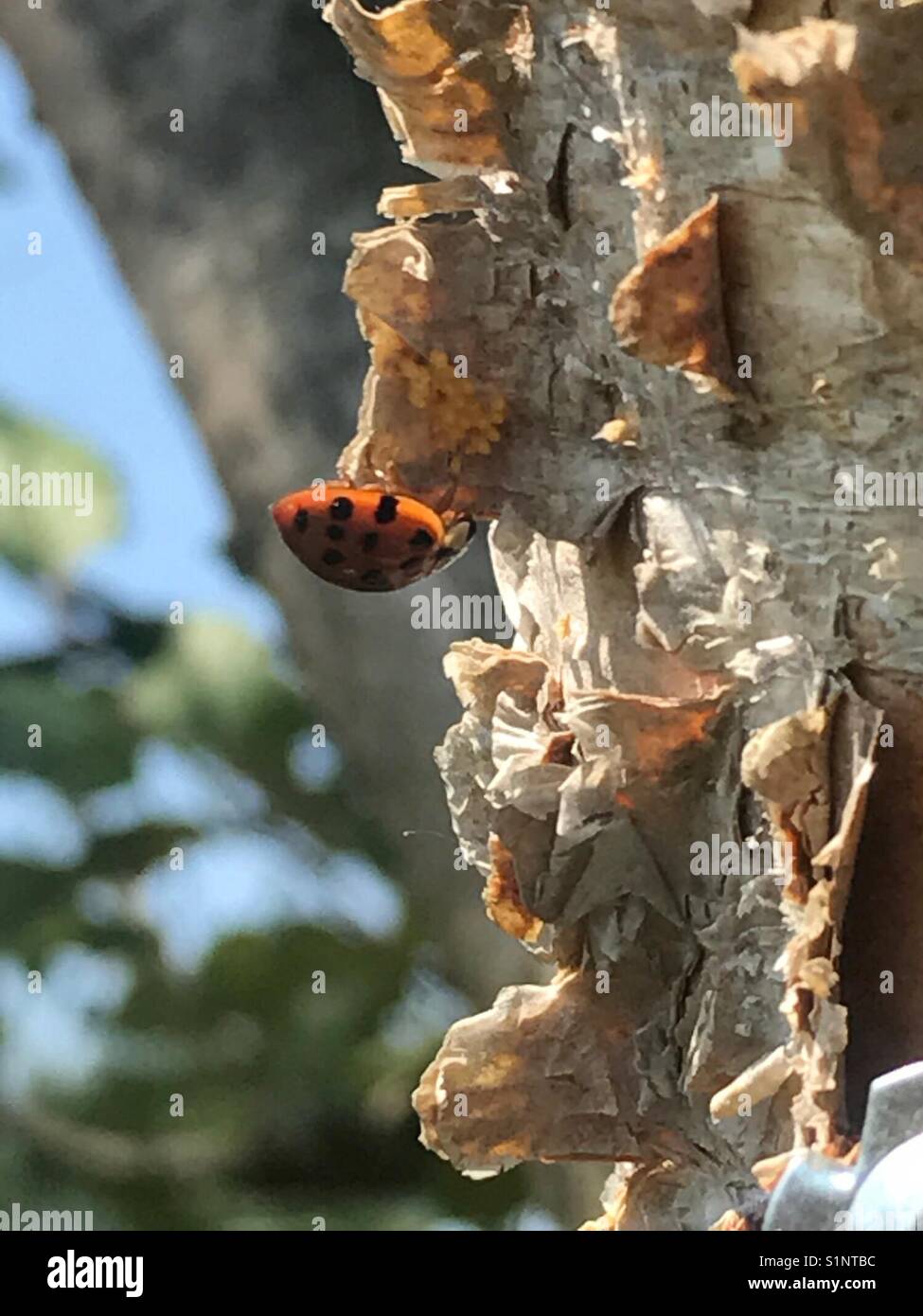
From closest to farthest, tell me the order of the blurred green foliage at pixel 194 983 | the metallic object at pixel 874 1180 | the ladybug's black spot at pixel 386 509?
the metallic object at pixel 874 1180
the ladybug's black spot at pixel 386 509
the blurred green foliage at pixel 194 983

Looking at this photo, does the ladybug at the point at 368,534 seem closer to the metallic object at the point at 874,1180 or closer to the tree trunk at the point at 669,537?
the tree trunk at the point at 669,537

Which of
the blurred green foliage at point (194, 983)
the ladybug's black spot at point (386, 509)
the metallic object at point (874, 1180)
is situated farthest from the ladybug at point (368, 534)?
the blurred green foliage at point (194, 983)

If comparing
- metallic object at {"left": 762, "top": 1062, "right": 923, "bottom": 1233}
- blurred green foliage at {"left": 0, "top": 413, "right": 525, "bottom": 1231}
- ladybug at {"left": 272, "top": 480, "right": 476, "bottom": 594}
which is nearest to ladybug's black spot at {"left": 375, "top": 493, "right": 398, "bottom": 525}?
ladybug at {"left": 272, "top": 480, "right": 476, "bottom": 594}

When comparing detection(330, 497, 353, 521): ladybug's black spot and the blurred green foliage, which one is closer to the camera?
detection(330, 497, 353, 521): ladybug's black spot

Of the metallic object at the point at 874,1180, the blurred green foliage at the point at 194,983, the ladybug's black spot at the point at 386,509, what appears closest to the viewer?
the metallic object at the point at 874,1180

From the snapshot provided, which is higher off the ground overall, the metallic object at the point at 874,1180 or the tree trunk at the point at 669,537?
the tree trunk at the point at 669,537

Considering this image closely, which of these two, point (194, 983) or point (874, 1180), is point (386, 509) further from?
point (194, 983)

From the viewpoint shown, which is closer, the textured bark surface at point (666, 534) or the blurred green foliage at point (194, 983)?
the textured bark surface at point (666, 534)

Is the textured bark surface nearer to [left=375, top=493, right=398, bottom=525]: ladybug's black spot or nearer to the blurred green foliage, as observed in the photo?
[left=375, top=493, right=398, bottom=525]: ladybug's black spot
